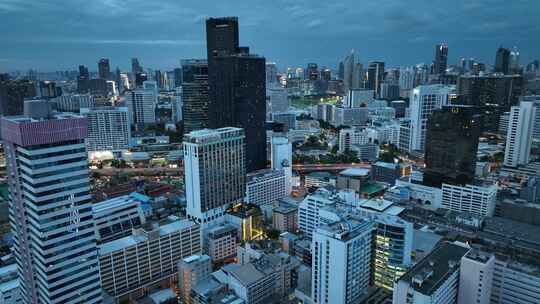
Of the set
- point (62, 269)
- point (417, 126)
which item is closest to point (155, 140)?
point (417, 126)

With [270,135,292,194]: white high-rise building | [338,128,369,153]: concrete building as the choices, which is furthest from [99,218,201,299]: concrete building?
[338,128,369,153]: concrete building

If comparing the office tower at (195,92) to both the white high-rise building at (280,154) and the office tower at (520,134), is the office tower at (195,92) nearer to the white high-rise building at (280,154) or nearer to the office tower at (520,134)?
the white high-rise building at (280,154)

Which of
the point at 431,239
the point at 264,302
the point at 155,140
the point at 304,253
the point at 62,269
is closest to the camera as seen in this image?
the point at 62,269

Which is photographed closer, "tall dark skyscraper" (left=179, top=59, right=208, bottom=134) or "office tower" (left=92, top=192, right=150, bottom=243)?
"office tower" (left=92, top=192, right=150, bottom=243)

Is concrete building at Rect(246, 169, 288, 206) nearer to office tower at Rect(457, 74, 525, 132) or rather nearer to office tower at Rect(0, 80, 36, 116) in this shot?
office tower at Rect(457, 74, 525, 132)

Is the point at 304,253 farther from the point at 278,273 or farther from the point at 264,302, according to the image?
the point at 264,302

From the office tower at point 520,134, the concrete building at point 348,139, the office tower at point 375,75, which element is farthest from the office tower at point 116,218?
the office tower at point 375,75

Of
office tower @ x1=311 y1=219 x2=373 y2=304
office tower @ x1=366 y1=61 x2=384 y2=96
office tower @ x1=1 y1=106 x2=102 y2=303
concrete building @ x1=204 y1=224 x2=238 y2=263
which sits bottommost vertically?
concrete building @ x1=204 y1=224 x2=238 y2=263

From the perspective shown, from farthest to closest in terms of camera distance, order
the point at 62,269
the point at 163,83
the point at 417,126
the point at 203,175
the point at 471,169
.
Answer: the point at 163,83, the point at 417,126, the point at 471,169, the point at 203,175, the point at 62,269
